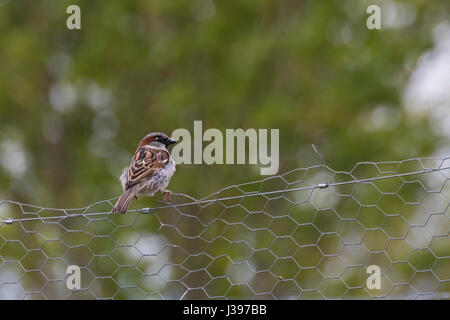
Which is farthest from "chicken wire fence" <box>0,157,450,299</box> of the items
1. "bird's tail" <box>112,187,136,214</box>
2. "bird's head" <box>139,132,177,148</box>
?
"bird's tail" <box>112,187,136,214</box>

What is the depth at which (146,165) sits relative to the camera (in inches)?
223

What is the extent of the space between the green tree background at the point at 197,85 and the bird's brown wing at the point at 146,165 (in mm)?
5615

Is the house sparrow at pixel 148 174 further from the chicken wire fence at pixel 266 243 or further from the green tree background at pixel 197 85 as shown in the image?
the green tree background at pixel 197 85

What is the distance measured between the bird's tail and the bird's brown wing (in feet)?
0.29

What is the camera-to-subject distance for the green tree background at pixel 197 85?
38.6 ft

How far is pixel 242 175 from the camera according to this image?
11781 millimetres

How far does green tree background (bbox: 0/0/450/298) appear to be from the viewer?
11.8 m

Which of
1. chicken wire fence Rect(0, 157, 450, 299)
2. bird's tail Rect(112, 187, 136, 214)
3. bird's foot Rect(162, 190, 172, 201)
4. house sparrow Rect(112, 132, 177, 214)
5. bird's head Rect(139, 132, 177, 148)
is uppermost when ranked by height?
bird's head Rect(139, 132, 177, 148)

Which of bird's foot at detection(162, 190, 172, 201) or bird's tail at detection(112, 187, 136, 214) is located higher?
bird's tail at detection(112, 187, 136, 214)

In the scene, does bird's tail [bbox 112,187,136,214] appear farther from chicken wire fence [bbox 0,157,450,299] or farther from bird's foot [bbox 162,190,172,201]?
chicken wire fence [bbox 0,157,450,299]

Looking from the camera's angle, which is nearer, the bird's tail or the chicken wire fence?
the bird's tail

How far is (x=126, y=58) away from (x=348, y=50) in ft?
11.1
